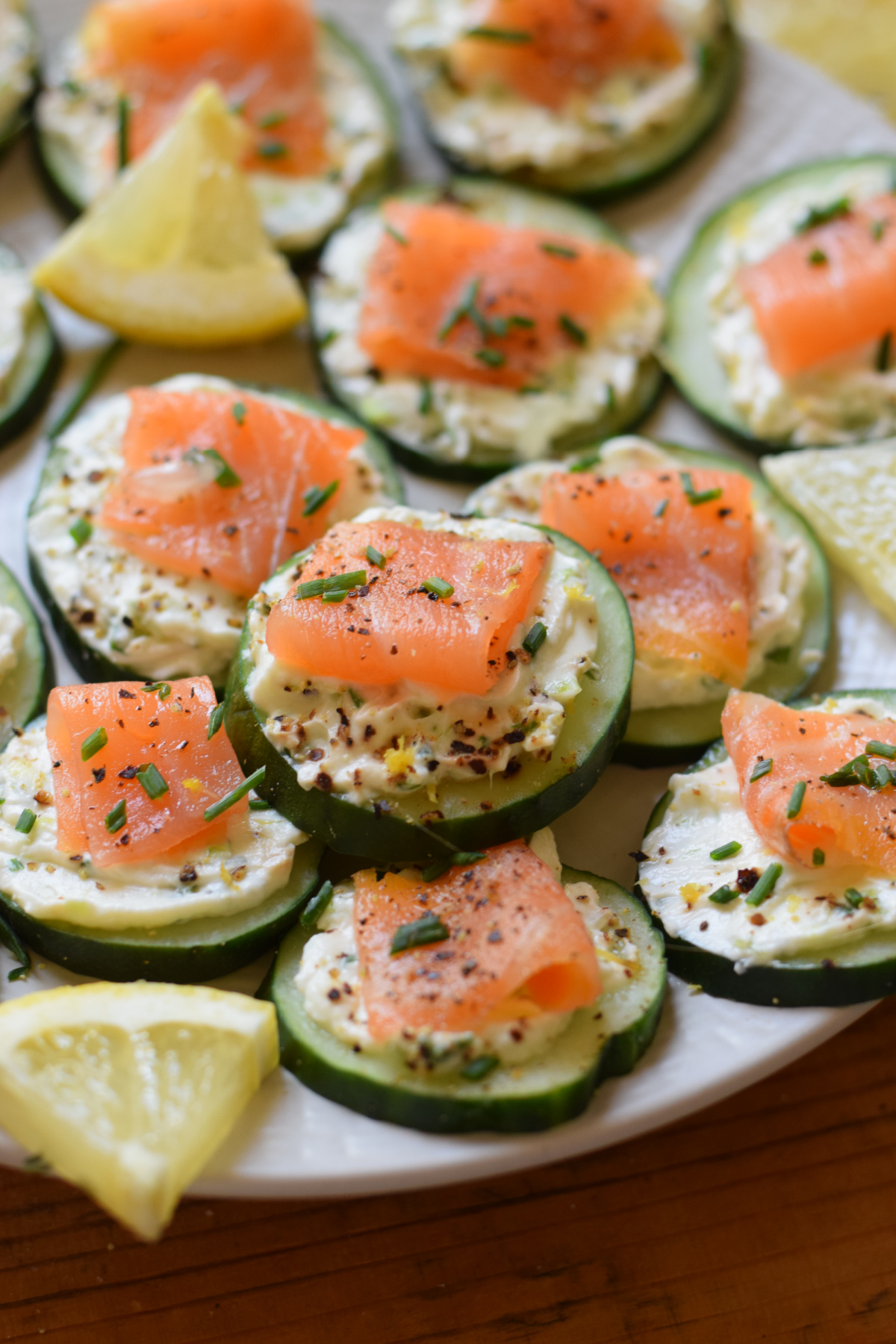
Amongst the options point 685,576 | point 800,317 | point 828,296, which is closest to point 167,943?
point 685,576

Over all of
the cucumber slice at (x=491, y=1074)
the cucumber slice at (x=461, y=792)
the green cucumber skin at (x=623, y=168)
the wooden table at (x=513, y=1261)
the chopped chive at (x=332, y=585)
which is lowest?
the wooden table at (x=513, y=1261)

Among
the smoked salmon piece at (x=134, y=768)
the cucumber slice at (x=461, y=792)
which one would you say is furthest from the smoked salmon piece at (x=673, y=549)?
the smoked salmon piece at (x=134, y=768)

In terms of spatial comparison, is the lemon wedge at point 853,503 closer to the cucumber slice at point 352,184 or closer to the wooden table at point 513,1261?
the wooden table at point 513,1261

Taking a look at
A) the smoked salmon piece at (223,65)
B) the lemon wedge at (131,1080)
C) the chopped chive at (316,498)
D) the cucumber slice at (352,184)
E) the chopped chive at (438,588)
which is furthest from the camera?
the smoked salmon piece at (223,65)

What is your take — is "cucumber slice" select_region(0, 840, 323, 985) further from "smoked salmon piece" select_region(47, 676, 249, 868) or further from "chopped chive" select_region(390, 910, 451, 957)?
"chopped chive" select_region(390, 910, 451, 957)

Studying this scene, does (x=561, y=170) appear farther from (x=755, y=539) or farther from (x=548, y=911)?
(x=548, y=911)

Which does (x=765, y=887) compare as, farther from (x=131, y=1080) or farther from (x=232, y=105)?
(x=232, y=105)

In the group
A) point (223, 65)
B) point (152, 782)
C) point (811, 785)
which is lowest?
point (811, 785)
